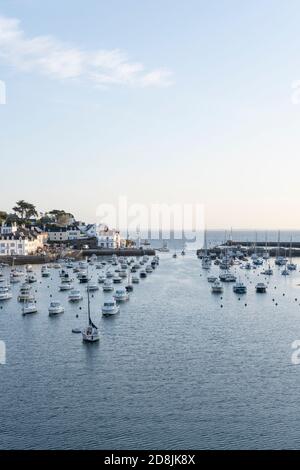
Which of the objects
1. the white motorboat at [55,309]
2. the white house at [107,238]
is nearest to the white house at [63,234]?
the white house at [107,238]

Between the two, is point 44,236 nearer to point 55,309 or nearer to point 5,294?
point 5,294

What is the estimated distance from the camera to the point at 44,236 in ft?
484

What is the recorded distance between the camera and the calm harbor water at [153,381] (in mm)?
23391

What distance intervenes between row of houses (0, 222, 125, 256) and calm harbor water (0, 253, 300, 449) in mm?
66338

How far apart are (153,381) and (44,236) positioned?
120999 mm

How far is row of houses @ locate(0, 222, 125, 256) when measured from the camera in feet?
389

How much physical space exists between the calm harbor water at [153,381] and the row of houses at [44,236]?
66.3m

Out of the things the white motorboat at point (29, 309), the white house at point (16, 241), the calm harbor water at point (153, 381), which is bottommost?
the calm harbor water at point (153, 381)

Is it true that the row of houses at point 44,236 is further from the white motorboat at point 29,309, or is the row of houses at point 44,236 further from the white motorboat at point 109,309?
the white motorboat at point 109,309

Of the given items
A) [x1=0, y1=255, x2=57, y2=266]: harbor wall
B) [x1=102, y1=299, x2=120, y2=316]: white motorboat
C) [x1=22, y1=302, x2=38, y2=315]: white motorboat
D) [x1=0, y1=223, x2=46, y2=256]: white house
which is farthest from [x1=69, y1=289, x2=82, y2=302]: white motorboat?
[x1=0, y1=223, x2=46, y2=256]: white house

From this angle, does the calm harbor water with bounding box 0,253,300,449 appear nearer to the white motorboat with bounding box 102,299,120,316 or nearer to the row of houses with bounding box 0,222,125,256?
the white motorboat with bounding box 102,299,120,316
